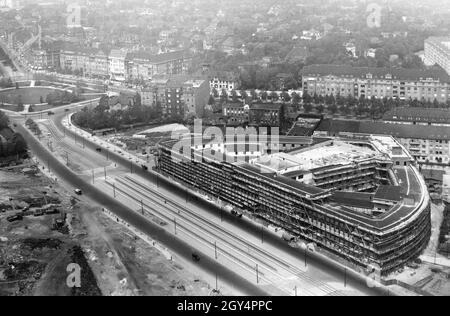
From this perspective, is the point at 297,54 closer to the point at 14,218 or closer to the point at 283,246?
the point at 14,218

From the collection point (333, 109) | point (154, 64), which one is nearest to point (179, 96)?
point (333, 109)

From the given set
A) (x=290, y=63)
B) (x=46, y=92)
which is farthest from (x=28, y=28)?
(x=290, y=63)

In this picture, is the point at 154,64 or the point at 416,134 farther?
the point at 154,64

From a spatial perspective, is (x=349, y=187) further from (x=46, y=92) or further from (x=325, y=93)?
(x=46, y=92)

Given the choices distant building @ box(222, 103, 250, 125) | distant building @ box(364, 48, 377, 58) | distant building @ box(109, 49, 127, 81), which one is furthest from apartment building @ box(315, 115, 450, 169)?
distant building @ box(109, 49, 127, 81)

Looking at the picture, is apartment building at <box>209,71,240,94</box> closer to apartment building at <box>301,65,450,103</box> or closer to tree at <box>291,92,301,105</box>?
apartment building at <box>301,65,450,103</box>

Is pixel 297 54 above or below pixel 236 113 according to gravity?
above

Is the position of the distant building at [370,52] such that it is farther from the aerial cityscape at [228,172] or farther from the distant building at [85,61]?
the distant building at [85,61]
